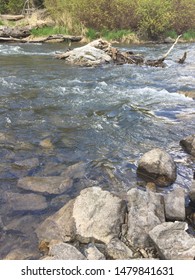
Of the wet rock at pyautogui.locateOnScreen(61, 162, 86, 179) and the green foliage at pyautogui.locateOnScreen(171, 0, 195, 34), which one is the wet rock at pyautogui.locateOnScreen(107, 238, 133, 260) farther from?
the green foliage at pyautogui.locateOnScreen(171, 0, 195, 34)

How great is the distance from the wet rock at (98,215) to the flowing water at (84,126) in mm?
519

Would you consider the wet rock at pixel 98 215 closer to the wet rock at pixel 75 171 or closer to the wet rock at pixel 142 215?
the wet rock at pixel 142 215

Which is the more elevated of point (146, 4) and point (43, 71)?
point (146, 4)

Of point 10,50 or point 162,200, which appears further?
point 10,50

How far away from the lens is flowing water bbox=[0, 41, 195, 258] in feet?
17.6

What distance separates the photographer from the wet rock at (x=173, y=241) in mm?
3607

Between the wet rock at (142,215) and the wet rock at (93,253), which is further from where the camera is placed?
the wet rock at (142,215)

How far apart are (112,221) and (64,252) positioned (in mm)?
906

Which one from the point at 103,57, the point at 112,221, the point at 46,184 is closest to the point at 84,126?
the point at 46,184

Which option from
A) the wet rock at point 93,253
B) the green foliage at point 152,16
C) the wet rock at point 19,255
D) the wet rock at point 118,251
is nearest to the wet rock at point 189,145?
the wet rock at point 118,251

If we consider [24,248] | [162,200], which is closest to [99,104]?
[162,200]

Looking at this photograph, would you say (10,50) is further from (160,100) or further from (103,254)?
(103,254)

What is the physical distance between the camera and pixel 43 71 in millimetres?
14547
